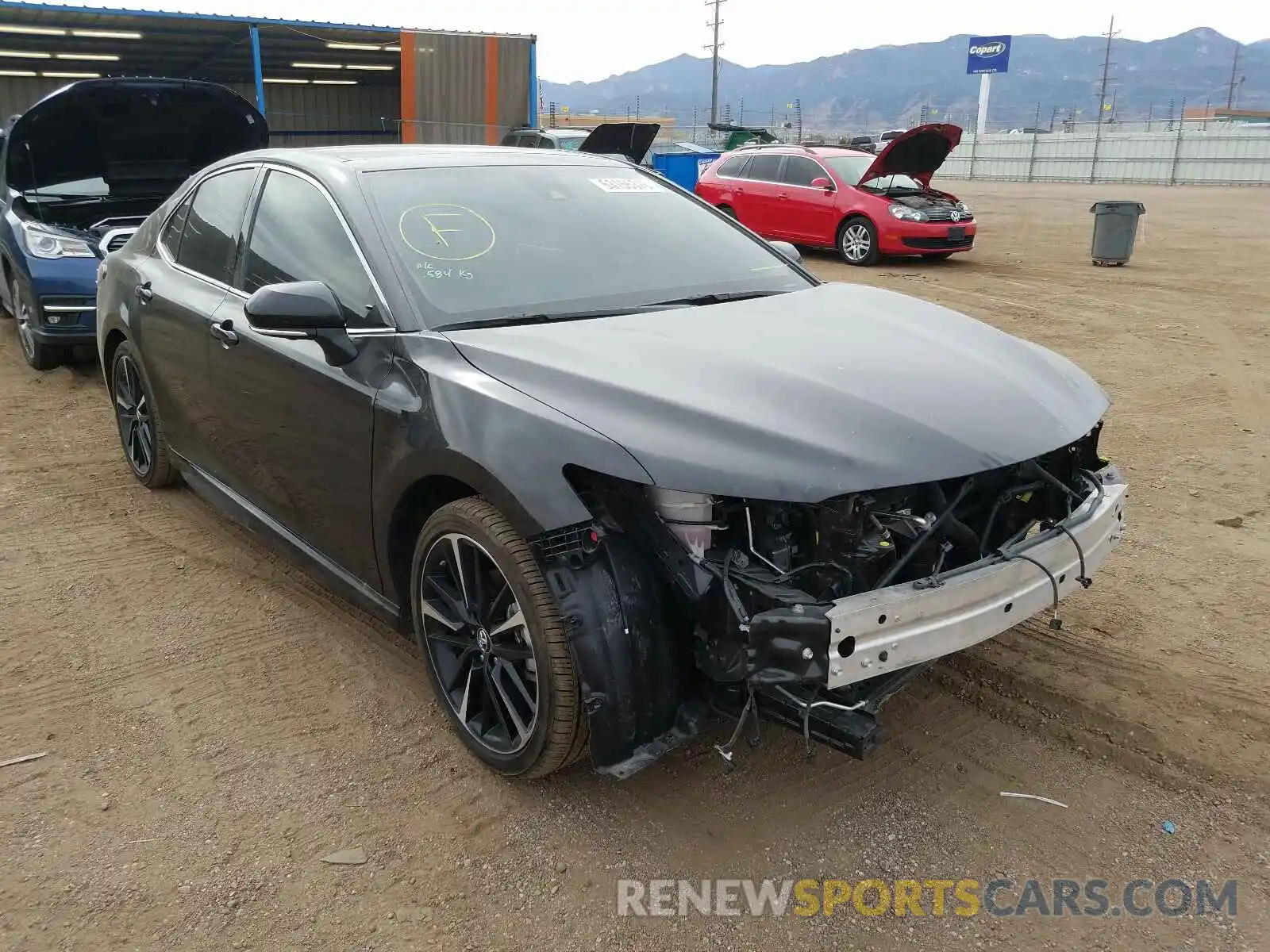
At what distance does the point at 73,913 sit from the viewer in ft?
7.72

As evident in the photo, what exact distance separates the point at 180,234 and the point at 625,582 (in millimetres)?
3011

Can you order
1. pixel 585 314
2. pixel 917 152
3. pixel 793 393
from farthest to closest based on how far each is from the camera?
1. pixel 917 152
2. pixel 585 314
3. pixel 793 393

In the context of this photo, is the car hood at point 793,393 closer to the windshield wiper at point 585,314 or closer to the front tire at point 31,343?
the windshield wiper at point 585,314

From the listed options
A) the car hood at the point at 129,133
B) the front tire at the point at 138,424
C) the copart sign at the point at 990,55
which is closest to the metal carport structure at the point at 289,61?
the car hood at the point at 129,133

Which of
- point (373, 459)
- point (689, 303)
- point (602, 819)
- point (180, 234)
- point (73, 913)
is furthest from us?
point (180, 234)

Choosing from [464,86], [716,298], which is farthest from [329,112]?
[716,298]

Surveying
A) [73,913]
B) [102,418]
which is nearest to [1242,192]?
[102,418]

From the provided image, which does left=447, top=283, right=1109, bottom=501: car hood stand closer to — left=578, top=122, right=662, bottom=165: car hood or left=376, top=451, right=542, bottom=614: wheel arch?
left=376, top=451, right=542, bottom=614: wheel arch

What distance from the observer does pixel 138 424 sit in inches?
195

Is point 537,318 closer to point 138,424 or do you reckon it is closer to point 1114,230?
point 138,424

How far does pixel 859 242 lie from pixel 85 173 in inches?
374

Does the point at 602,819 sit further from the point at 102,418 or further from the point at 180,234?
the point at 102,418

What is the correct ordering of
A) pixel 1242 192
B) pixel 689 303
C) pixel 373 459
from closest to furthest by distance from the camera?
pixel 373 459 → pixel 689 303 → pixel 1242 192

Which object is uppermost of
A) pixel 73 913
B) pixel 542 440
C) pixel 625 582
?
pixel 542 440
